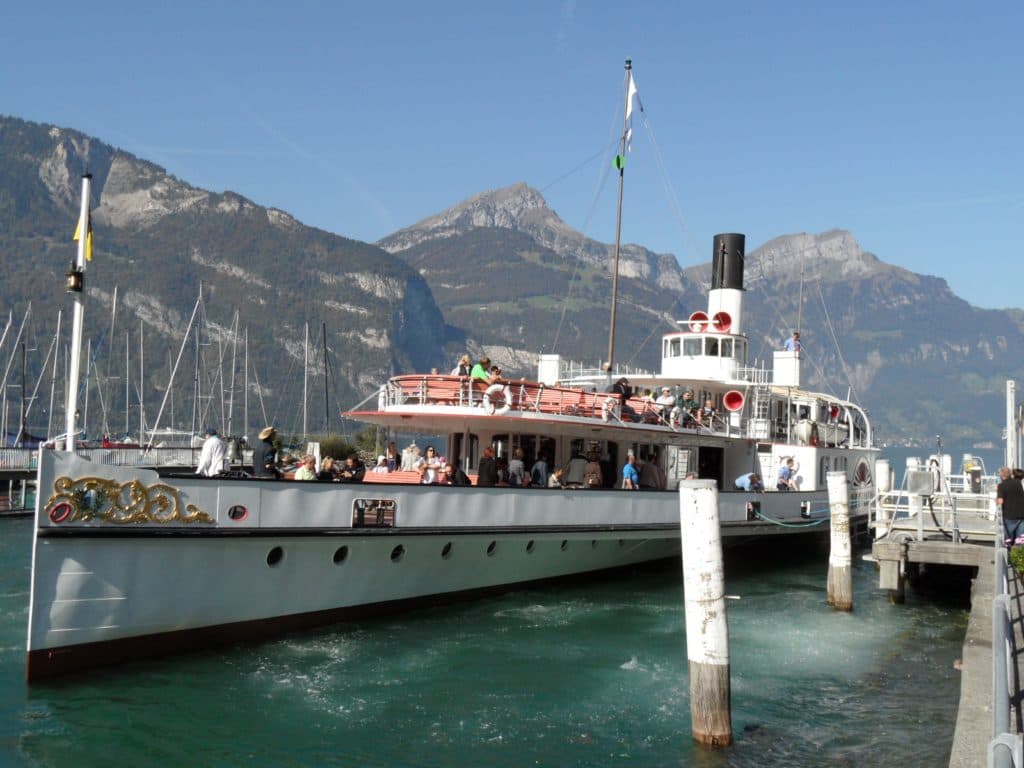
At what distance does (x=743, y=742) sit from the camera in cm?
1139

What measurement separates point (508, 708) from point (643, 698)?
1952 mm

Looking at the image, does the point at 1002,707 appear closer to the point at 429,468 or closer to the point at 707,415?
the point at 429,468

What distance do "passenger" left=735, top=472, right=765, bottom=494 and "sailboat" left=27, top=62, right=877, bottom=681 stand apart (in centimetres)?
21

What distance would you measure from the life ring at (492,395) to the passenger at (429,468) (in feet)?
5.38

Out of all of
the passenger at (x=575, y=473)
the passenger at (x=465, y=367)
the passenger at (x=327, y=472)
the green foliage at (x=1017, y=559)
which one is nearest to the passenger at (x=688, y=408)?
the passenger at (x=575, y=473)

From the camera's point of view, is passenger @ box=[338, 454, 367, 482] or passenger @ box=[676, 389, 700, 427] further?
passenger @ box=[676, 389, 700, 427]

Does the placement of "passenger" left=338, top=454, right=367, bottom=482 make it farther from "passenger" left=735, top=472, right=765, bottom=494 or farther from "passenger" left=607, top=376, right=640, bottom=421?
"passenger" left=735, top=472, right=765, bottom=494

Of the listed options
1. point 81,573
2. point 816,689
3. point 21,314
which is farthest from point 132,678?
point 21,314

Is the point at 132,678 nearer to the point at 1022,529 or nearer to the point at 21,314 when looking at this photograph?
the point at 1022,529

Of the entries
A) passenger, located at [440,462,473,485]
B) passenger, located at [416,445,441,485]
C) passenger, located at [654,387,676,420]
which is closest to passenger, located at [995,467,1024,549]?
passenger, located at [654,387,676,420]

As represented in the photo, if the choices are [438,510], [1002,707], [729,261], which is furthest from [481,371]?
[1002,707]

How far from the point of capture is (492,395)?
59.6 feet

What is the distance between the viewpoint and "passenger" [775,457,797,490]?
25422 millimetres

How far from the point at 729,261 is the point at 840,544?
1157cm
